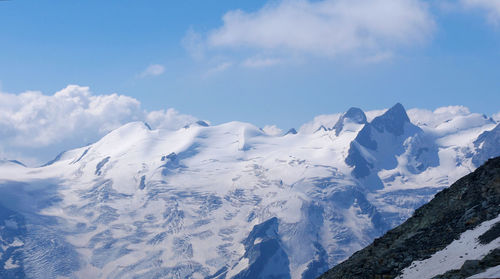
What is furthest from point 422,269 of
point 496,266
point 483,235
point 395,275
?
point 496,266

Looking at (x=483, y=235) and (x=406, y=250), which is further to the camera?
(x=406, y=250)

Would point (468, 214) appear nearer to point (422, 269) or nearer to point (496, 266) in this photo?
point (422, 269)

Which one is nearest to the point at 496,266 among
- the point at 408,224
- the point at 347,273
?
the point at 347,273

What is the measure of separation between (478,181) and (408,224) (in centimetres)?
1183

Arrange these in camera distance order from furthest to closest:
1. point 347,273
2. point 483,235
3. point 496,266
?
1. point 347,273
2. point 483,235
3. point 496,266

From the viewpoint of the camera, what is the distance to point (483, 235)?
212 ft

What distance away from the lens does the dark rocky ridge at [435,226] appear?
2766 inches

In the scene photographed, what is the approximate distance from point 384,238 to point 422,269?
2101 cm

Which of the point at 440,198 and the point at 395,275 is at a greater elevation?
the point at 440,198

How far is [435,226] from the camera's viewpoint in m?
76.9

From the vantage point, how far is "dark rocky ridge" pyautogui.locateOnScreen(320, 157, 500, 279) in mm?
70250

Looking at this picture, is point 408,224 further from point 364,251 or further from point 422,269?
point 422,269

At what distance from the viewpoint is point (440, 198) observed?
280 ft

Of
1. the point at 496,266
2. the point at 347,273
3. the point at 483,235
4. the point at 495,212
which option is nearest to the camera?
the point at 496,266
